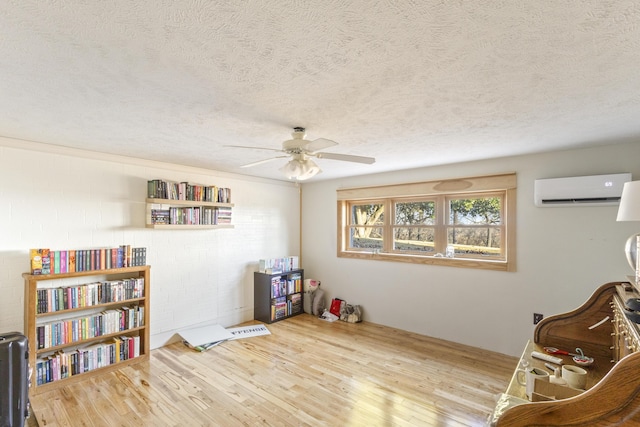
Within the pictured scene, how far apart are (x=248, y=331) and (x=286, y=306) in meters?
0.76

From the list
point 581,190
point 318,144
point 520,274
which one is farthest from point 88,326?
point 581,190

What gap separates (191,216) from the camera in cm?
376

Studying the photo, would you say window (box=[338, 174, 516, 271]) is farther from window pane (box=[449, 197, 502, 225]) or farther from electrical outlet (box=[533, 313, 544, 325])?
electrical outlet (box=[533, 313, 544, 325])

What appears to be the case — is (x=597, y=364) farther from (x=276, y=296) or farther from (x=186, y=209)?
(x=186, y=209)

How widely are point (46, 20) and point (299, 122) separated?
1.40 metres

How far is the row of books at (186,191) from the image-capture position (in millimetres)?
3470

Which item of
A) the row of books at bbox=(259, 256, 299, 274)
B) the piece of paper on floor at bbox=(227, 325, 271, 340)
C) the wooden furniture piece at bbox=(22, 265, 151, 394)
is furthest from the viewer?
the row of books at bbox=(259, 256, 299, 274)

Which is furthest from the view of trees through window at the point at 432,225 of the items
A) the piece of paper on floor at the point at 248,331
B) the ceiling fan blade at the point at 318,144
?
the ceiling fan blade at the point at 318,144

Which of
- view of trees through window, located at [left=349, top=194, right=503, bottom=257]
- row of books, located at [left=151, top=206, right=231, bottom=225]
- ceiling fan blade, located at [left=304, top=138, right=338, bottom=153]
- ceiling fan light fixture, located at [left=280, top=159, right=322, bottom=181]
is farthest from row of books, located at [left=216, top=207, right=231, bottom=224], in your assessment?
ceiling fan blade, located at [left=304, top=138, right=338, bottom=153]

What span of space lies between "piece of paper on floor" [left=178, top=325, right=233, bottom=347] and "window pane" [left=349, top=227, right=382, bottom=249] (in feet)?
7.33

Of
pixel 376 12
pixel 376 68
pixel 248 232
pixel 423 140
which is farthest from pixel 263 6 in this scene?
pixel 248 232

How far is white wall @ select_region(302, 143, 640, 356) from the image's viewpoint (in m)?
2.84

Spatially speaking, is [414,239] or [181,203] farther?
[414,239]

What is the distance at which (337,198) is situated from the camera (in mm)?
4820
